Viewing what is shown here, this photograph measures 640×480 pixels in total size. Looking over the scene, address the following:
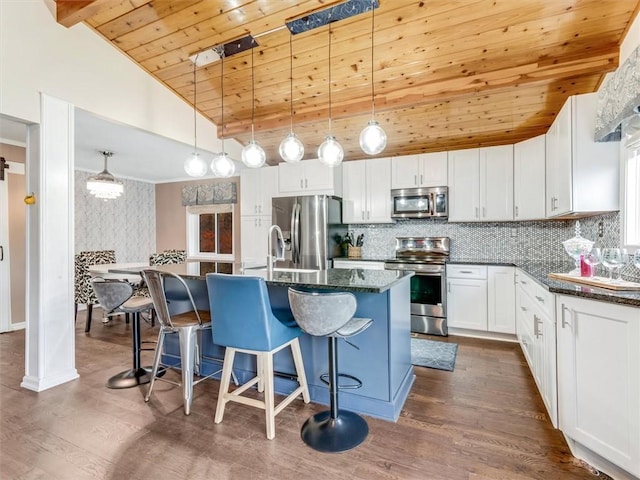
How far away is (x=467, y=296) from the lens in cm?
378

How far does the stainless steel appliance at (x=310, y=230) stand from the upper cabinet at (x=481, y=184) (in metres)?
1.54

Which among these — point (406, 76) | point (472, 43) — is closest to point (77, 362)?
point (406, 76)

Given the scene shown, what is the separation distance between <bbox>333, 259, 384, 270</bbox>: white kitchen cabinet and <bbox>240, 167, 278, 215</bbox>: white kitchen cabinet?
1311 mm

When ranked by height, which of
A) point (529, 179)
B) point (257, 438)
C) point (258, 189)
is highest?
point (258, 189)

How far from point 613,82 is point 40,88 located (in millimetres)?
4026

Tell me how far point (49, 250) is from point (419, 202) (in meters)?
3.86

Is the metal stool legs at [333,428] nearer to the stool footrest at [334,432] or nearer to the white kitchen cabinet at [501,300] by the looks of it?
the stool footrest at [334,432]

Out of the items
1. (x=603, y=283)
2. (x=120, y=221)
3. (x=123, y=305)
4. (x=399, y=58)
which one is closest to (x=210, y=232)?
(x=120, y=221)

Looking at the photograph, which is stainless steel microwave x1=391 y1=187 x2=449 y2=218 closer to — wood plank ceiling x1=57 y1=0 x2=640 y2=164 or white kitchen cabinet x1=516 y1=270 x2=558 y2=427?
wood plank ceiling x1=57 y1=0 x2=640 y2=164

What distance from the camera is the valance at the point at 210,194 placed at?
562 cm

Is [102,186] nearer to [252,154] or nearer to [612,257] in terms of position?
[252,154]

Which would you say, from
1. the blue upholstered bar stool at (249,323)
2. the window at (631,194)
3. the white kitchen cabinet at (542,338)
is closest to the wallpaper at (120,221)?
the blue upholstered bar stool at (249,323)

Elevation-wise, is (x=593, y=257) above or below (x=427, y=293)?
above

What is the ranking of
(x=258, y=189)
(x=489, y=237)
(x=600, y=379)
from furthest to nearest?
(x=258, y=189), (x=489, y=237), (x=600, y=379)
